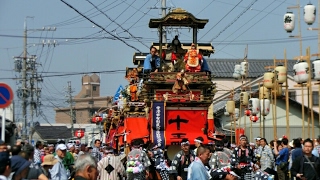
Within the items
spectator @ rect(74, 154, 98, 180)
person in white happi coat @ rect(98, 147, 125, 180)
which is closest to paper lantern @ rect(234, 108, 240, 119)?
person in white happi coat @ rect(98, 147, 125, 180)

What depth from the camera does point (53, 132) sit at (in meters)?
94.8

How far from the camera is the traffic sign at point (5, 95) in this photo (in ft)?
46.0

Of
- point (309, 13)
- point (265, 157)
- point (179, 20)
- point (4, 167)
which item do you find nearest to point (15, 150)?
point (4, 167)

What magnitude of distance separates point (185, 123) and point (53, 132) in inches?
2836

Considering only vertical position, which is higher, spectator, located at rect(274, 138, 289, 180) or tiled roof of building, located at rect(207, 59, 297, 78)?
tiled roof of building, located at rect(207, 59, 297, 78)

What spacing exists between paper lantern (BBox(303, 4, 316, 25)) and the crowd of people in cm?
632

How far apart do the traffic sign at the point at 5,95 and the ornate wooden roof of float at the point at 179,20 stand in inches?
486

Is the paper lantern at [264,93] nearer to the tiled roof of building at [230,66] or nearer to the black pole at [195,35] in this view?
the black pole at [195,35]

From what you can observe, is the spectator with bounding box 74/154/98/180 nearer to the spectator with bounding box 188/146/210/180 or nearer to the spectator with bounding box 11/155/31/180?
the spectator with bounding box 11/155/31/180

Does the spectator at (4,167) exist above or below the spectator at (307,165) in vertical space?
above

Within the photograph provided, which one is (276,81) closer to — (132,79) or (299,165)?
(132,79)

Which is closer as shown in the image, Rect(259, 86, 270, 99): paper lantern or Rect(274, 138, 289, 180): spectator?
Rect(274, 138, 289, 180): spectator

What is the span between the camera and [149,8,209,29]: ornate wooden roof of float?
25.6 metres

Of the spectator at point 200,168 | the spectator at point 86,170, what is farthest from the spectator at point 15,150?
the spectator at point 86,170
